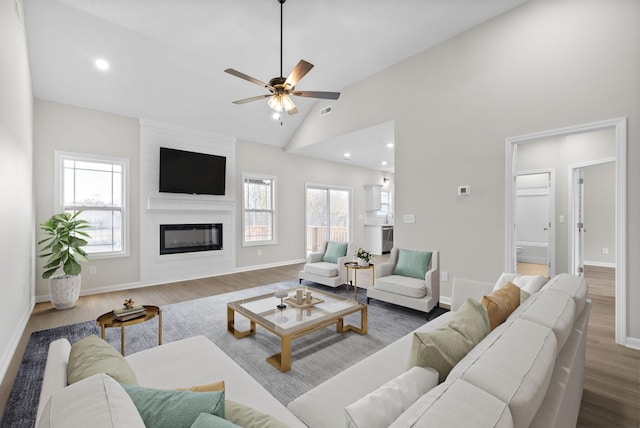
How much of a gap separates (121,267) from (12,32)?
11.1 feet

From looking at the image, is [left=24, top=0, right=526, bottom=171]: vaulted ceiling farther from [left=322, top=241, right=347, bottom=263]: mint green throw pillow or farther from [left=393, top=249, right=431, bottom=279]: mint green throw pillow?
[left=393, top=249, right=431, bottom=279]: mint green throw pillow

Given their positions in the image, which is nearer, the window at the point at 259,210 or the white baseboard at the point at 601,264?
the white baseboard at the point at 601,264

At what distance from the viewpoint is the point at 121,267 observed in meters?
4.74

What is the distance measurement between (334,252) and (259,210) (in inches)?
93.5

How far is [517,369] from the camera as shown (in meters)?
0.89

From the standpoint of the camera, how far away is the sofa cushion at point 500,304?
1510mm

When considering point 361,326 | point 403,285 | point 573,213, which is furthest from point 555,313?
point 573,213

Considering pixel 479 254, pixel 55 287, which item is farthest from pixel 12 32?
pixel 479 254

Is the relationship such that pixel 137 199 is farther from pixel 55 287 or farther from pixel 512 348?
pixel 512 348

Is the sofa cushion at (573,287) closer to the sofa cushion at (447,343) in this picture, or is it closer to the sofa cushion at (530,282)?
the sofa cushion at (530,282)

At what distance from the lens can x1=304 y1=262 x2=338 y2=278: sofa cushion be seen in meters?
4.59

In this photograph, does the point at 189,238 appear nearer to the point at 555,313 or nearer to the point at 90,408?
the point at 90,408

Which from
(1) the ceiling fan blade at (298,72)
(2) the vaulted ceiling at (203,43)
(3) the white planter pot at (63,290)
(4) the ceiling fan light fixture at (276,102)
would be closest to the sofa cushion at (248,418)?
(1) the ceiling fan blade at (298,72)

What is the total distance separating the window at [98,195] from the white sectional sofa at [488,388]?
15.9 feet
